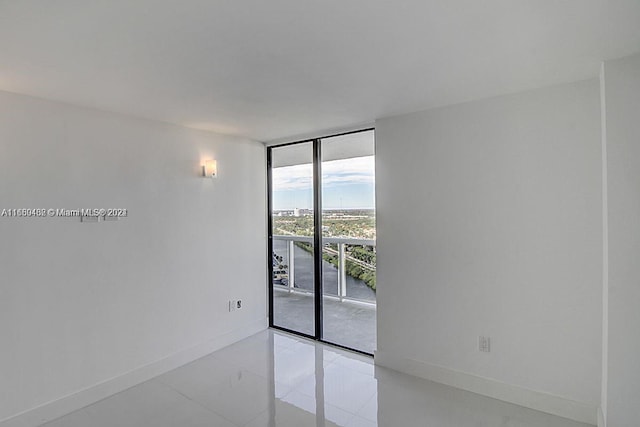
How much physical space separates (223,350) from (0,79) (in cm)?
290

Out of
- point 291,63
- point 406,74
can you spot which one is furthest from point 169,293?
point 406,74

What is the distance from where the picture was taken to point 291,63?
1908mm

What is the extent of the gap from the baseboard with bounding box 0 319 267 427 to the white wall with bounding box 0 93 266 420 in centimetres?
5

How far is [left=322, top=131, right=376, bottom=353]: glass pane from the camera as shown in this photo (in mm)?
3504

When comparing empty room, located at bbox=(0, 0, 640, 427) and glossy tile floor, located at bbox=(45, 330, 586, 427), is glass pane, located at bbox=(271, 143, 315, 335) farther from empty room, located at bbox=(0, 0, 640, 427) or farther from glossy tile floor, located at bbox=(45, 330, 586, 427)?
glossy tile floor, located at bbox=(45, 330, 586, 427)

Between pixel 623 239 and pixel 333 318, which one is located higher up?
pixel 623 239

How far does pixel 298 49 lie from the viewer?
1741 mm

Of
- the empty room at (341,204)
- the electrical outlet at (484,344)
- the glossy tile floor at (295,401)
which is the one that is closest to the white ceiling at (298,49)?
the empty room at (341,204)

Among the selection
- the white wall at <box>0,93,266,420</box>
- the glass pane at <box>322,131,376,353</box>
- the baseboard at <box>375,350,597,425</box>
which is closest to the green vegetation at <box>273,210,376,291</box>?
the glass pane at <box>322,131,376,353</box>

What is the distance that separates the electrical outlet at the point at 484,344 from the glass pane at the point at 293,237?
1859 millimetres

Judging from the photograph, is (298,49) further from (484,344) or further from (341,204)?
(484,344)

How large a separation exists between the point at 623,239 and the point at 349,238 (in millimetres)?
2493

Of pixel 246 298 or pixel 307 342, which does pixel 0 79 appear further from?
pixel 307 342

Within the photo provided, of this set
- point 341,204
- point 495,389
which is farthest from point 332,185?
point 495,389
